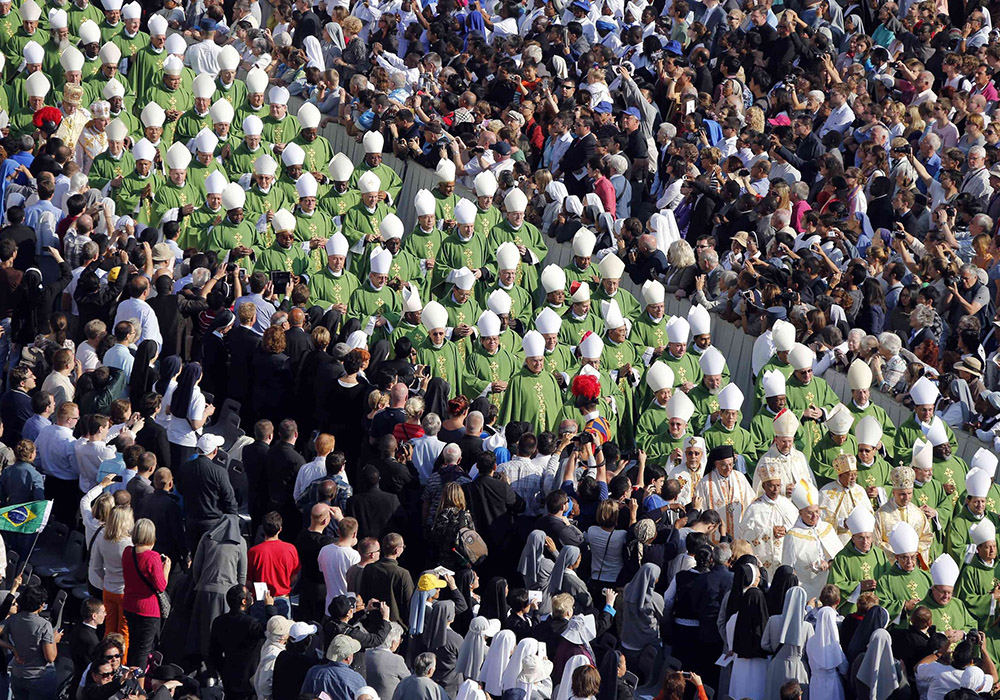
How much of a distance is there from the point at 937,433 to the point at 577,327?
355 cm

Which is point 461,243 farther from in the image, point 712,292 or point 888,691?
point 888,691

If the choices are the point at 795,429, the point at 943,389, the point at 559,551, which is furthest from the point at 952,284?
the point at 559,551

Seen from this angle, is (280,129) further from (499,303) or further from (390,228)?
(499,303)

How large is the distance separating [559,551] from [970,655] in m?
3.04

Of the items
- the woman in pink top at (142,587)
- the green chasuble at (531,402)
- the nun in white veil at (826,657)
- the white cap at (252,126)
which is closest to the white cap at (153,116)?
the white cap at (252,126)

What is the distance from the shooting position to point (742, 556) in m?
16.0

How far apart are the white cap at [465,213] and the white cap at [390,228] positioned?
74cm

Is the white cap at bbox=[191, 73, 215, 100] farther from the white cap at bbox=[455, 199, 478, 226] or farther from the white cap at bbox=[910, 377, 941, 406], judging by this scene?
the white cap at bbox=[910, 377, 941, 406]

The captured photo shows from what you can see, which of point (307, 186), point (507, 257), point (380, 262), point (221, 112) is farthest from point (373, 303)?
point (221, 112)

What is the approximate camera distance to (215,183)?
20953 mm

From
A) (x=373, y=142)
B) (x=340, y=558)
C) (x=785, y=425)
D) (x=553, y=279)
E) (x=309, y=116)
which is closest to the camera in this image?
(x=340, y=558)

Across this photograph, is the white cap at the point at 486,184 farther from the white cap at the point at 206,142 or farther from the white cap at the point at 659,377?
the white cap at the point at 659,377

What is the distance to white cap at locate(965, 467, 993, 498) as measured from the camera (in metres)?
17.8

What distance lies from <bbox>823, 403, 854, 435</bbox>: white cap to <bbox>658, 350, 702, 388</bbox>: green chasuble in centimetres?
133
